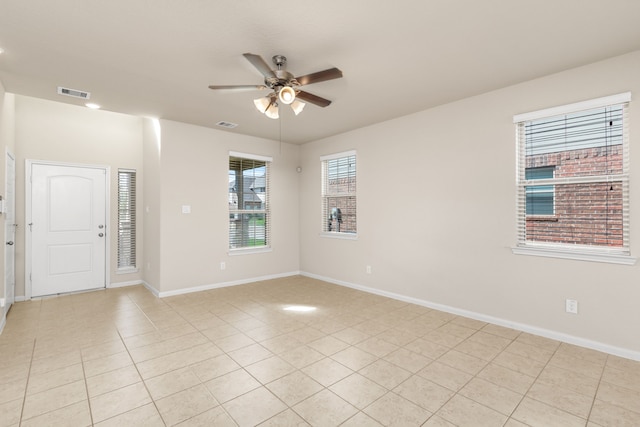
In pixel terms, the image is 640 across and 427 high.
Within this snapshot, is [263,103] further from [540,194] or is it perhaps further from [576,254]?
[576,254]

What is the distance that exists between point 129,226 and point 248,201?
78.7 inches

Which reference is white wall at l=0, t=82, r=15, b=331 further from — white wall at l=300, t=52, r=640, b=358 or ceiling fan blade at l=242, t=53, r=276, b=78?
white wall at l=300, t=52, r=640, b=358

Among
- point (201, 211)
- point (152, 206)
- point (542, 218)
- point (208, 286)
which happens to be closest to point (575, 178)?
point (542, 218)

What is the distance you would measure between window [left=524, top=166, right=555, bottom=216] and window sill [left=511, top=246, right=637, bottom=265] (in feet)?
1.24

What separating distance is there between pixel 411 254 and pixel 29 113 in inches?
224

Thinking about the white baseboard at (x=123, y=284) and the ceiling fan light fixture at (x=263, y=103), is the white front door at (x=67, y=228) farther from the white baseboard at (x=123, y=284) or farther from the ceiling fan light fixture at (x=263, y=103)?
the ceiling fan light fixture at (x=263, y=103)

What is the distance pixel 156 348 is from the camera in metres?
2.90

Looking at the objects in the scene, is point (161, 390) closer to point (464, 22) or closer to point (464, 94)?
point (464, 22)

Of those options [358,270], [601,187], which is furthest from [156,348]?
[601,187]

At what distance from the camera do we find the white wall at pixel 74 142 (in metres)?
4.39

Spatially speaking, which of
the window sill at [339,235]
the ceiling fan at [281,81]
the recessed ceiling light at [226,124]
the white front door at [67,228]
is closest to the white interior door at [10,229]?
the white front door at [67,228]

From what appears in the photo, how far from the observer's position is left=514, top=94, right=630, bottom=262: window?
2770 mm

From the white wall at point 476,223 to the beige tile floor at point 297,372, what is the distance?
33 centimetres

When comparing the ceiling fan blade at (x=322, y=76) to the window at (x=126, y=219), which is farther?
the window at (x=126, y=219)
